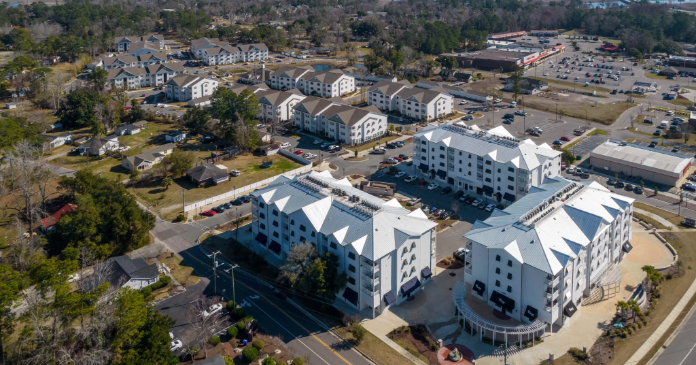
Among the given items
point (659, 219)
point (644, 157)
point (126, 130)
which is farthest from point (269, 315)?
point (126, 130)

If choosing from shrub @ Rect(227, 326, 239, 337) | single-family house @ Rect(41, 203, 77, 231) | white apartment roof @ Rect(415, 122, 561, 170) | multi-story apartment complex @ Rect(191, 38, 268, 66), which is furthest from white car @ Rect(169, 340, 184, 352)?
multi-story apartment complex @ Rect(191, 38, 268, 66)

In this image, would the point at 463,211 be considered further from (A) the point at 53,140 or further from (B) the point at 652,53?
(B) the point at 652,53

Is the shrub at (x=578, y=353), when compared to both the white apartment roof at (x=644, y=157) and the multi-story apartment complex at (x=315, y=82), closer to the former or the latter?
the white apartment roof at (x=644, y=157)

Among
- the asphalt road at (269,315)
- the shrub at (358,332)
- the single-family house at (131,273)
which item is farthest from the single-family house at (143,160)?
the shrub at (358,332)

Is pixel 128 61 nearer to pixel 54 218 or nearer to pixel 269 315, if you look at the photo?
pixel 54 218

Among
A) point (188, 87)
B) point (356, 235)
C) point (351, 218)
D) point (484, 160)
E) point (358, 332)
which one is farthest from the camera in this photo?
point (188, 87)

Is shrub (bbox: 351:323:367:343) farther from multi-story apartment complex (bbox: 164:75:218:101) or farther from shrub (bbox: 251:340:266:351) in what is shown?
multi-story apartment complex (bbox: 164:75:218:101)
